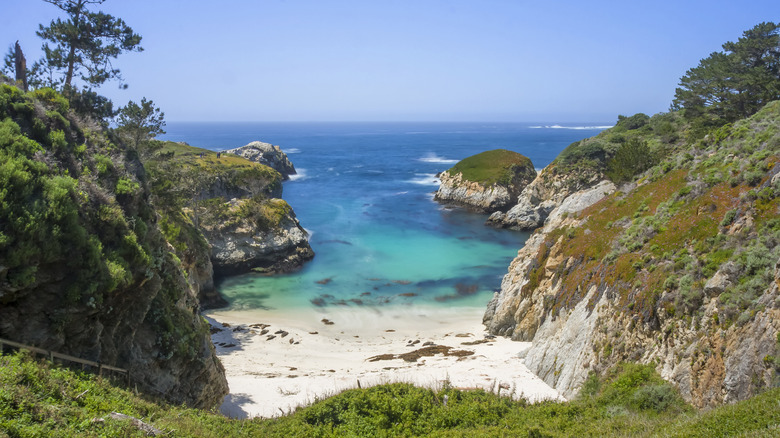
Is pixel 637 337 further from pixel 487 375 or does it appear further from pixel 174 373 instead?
pixel 174 373

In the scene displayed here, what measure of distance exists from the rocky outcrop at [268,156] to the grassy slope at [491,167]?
51096 millimetres

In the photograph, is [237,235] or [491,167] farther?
[491,167]

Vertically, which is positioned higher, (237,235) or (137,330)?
(137,330)

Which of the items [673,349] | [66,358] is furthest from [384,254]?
[66,358]

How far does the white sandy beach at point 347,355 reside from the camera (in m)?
17.2

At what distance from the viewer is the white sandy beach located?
17250 mm

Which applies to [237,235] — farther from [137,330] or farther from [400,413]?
[400,413]

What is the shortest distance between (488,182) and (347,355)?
2108 inches

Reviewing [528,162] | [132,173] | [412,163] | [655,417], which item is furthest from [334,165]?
[655,417]

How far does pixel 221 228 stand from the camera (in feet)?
137

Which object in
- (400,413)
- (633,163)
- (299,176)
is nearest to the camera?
(400,413)

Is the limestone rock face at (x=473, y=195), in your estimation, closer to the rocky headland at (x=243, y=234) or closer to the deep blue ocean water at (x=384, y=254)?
the deep blue ocean water at (x=384, y=254)

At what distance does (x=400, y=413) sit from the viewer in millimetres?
11562

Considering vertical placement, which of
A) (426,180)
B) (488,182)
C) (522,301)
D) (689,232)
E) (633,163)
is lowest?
(522,301)
